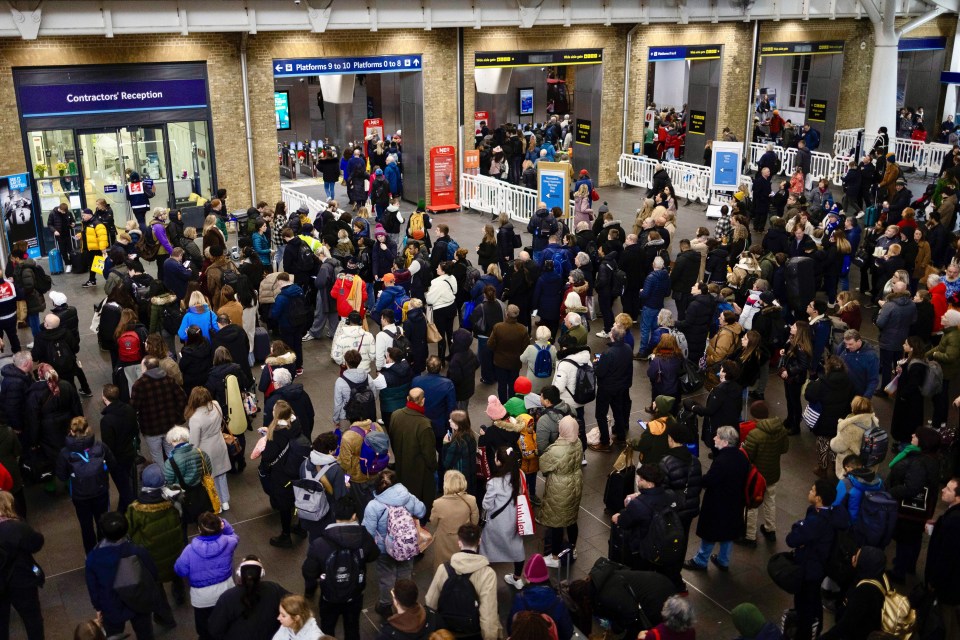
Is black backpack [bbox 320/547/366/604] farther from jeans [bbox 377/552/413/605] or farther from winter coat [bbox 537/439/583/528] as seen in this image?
winter coat [bbox 537/439/583/528]

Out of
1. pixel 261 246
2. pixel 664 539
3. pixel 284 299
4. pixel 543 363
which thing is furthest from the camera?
pixel 261 246

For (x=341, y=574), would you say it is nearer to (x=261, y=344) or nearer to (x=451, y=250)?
(x=261, y=344)

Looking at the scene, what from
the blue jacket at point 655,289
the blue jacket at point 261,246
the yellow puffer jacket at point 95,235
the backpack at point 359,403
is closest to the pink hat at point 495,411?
the backpack at point 359,403

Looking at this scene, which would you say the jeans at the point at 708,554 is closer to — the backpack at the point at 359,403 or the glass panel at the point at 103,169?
the backpack at the point at 359,403

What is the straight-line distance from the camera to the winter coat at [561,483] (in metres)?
7.77

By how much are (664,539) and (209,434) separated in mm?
4192

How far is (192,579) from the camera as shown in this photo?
6547 millimetres

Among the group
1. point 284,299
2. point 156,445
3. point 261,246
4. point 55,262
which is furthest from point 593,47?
point 156,445

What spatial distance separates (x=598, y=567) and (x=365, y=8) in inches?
673

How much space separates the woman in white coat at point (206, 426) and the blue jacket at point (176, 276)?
15.4ft

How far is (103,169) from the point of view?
19.7 meters

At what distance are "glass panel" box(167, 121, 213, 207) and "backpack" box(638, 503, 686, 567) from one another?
54.5 feet

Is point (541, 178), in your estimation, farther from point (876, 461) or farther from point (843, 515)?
point (843, 515)

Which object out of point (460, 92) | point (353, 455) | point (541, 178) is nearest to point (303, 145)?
point (460, 92)
